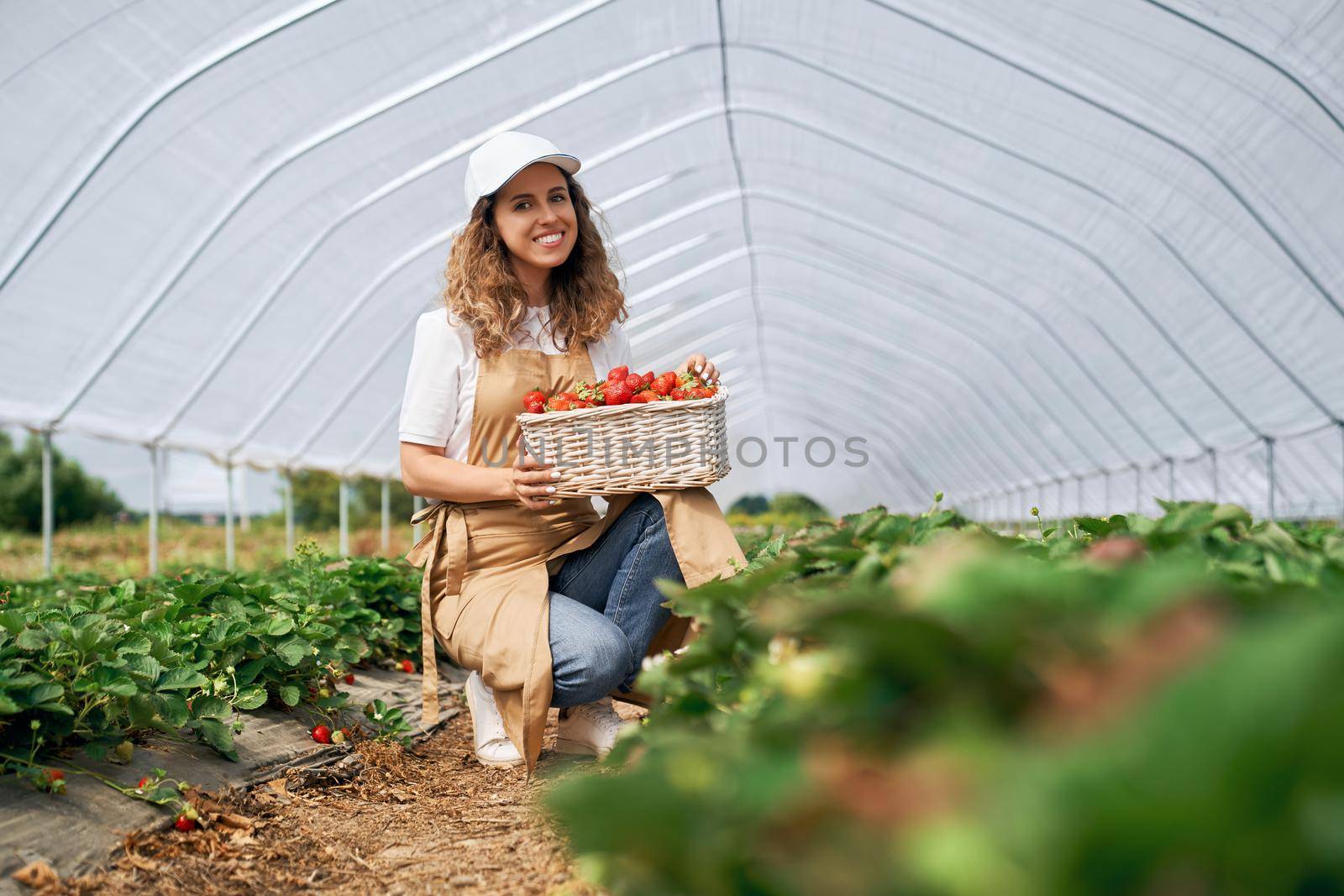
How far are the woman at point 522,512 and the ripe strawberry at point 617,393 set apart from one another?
0.27 m

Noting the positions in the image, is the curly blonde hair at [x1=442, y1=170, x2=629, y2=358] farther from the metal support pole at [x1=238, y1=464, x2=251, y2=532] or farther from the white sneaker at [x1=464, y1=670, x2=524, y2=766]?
the metal support pole at [x1=238, y1=464, x2=251, y2=532]

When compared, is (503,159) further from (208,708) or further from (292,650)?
(208,708)

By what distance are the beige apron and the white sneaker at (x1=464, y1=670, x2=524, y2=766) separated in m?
0.06

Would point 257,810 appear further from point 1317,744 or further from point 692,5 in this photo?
point 692,5

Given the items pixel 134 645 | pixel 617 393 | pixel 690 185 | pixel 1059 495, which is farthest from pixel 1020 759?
pixel 1059 495

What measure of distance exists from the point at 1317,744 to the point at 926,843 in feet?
0.60

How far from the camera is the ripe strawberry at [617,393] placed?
327 centimetres

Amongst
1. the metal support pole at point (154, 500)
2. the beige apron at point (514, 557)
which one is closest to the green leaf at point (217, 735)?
the beige apron at point (514, 557)

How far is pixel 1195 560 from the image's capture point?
4.00 ft

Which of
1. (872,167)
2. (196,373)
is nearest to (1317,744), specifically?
(196,373)

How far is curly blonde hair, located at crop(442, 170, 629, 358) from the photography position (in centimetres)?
352

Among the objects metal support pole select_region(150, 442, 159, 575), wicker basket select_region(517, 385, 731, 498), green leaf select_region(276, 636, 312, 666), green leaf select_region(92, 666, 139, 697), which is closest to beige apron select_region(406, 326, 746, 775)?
wicker basket select_region(517, 385, 731, 498)

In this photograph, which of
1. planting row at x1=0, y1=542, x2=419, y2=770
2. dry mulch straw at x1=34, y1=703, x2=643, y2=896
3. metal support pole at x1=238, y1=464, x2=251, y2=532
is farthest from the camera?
metal support pole at x1=238, y1=464, x2=251, y2=532

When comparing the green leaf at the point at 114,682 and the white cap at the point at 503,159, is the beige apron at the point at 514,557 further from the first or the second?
the green leaf at the point at 114,682
